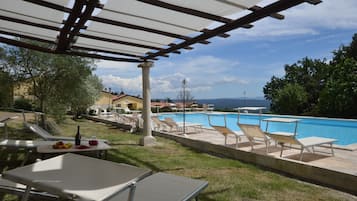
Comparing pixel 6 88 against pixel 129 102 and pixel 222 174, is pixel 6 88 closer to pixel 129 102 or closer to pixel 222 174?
pixel 222 174

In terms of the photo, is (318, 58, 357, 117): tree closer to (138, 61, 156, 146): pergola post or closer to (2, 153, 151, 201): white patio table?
(138, 61, 156, 146): pergola post

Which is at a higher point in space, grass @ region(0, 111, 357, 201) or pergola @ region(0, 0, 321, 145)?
pergola @ region(0, 0, 321, 145)

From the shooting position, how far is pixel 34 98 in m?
11.3

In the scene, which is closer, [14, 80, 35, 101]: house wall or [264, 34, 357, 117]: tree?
[14, 80, 35, 101]: house wall

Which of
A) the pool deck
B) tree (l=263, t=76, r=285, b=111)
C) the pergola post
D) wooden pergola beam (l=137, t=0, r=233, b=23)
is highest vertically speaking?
tree (l=263, t=76, r=285, b=111)

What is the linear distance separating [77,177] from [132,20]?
9.56 feet

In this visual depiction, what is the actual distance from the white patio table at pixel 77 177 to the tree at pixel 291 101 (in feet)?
69.3

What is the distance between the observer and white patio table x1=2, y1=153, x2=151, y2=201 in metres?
2.24

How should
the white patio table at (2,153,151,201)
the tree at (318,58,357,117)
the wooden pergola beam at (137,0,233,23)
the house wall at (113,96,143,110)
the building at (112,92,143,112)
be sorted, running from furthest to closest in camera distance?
1. the house wall at (113,96,143,110)
2. the building at (112,92,143,112)
3. the tree at (318,58,357,117)
4. the wooden pergola beam at (137,0,233,23)
5. the white patio table at (2,153,151,201)

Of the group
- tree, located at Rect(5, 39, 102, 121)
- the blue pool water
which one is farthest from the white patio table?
the blue pool water

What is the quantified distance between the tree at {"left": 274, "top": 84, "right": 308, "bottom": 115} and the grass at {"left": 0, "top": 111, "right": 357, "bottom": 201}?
16.7m

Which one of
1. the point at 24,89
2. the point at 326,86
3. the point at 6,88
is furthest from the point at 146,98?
the point at 326,86

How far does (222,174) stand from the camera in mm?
4980

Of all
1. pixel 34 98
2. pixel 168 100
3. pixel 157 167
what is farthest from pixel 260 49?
pixel 157 167
